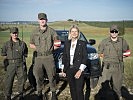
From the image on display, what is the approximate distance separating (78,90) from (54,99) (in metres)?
1.78

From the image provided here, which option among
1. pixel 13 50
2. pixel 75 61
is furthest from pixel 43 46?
pixel 75 61

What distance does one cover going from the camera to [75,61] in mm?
5000

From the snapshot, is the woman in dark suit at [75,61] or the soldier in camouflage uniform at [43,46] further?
the soldier in camouflage uniform at [43,46]

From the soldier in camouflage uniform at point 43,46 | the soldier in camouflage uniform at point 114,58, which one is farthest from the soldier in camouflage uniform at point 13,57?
the soldier in camouflage uniform at point 114,58

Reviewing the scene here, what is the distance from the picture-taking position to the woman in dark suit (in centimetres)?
499

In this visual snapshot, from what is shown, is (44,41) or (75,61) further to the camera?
(44,41)

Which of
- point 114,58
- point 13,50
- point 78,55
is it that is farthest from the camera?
point 13,50

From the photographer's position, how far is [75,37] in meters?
5.06

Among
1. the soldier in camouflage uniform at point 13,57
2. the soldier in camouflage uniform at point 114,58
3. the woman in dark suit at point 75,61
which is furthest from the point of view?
the soldier in camouflage uniform at point 13,57

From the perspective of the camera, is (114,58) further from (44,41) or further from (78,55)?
(44,41)

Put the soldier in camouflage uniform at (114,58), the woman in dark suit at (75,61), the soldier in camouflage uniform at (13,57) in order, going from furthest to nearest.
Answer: the soldier in camouflage uniform at (13,57) → the soldier in camouflage uniform at (114,58) → the woman in dark suit at (75,61)

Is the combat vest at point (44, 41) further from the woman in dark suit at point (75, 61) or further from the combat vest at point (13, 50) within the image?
the woman in dark suit at point (75, 61)

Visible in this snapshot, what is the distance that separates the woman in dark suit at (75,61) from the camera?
4.99m

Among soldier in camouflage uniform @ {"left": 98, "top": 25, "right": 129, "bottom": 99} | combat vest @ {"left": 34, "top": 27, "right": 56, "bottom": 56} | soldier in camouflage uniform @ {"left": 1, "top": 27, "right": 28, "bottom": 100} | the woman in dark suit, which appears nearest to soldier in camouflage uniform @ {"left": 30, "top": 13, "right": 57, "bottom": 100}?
combat vest @ {"left": 34, "top": 27, "right": 56, "bottom": 56}
